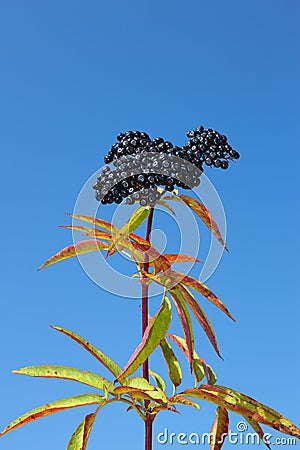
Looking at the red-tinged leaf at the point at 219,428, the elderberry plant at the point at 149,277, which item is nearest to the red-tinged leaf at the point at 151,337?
the elderberry plant at the point at 149,277

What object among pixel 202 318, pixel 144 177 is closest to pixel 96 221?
pixel 144 177

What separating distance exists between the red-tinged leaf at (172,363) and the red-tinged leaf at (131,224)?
439mm

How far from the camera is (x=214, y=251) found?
1.92 metres

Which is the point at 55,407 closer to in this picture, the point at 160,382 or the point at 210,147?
the point at 160,382

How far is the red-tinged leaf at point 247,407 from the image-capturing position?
1.76m

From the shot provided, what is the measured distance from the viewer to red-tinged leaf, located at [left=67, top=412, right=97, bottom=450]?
173 cm

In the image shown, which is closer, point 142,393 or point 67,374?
point 142,393

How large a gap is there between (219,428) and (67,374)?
0.54 metres

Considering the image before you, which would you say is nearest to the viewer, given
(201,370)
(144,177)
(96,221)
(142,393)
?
(142,393)

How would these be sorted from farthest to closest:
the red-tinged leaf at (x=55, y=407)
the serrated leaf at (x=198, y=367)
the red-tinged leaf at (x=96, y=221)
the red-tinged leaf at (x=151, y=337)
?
the serrated leaf at (x=198, y=367)
the red-tinged leaf at (x=96, y=221)
the red-tinged leaf at (x=55, y=407)
the red-tinged leaf at (x=151, y=337)

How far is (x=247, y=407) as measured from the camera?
1.79 metres

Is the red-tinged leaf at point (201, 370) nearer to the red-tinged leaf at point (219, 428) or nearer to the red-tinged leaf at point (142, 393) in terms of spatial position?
the red-tinged leaf at point (219, 428)

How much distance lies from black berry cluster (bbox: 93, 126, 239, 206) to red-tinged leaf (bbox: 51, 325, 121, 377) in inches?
16.5

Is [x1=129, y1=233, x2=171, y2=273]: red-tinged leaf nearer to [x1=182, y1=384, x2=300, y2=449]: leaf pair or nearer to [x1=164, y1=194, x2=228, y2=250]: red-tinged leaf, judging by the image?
[x1=164, y1=194, x2=228, y2=250]: red-tinged leaf
